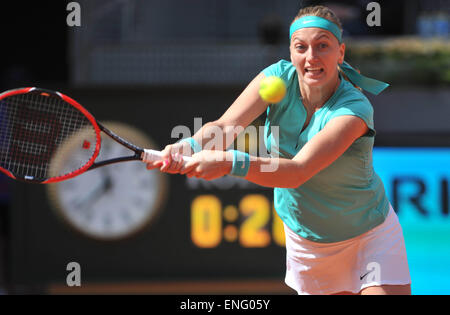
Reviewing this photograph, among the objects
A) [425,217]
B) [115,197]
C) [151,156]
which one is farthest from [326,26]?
[115,197]

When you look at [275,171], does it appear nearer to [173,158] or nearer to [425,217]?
[173,158]

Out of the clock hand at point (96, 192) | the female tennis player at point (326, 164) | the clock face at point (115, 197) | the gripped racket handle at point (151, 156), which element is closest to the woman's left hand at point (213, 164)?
the female tennis player at point (326, 164)

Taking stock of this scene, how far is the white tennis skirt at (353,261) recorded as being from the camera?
9.72 feet

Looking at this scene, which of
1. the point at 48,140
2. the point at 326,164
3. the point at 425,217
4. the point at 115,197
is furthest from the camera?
the point at 115,197

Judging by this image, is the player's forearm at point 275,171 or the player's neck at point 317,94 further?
the player's neck at point 317,94

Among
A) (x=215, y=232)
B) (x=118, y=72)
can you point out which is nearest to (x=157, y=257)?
(x=215, y=232)

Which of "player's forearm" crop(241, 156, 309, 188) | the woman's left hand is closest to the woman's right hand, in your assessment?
the woman's left hand

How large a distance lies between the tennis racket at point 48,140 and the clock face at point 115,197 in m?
0.22

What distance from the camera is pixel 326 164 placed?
268cm

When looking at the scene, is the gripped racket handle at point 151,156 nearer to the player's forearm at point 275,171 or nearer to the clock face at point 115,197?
the player's forearm at point 275,171

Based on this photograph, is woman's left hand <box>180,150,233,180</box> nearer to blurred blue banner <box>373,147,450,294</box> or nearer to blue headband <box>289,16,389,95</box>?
blue headband <box>289,16,389,95</box>

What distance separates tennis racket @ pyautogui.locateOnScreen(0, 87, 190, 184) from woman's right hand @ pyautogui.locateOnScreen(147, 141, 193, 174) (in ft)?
0.13

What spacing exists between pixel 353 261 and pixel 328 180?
40cm

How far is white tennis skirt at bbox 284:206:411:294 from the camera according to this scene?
2963 millimetres
